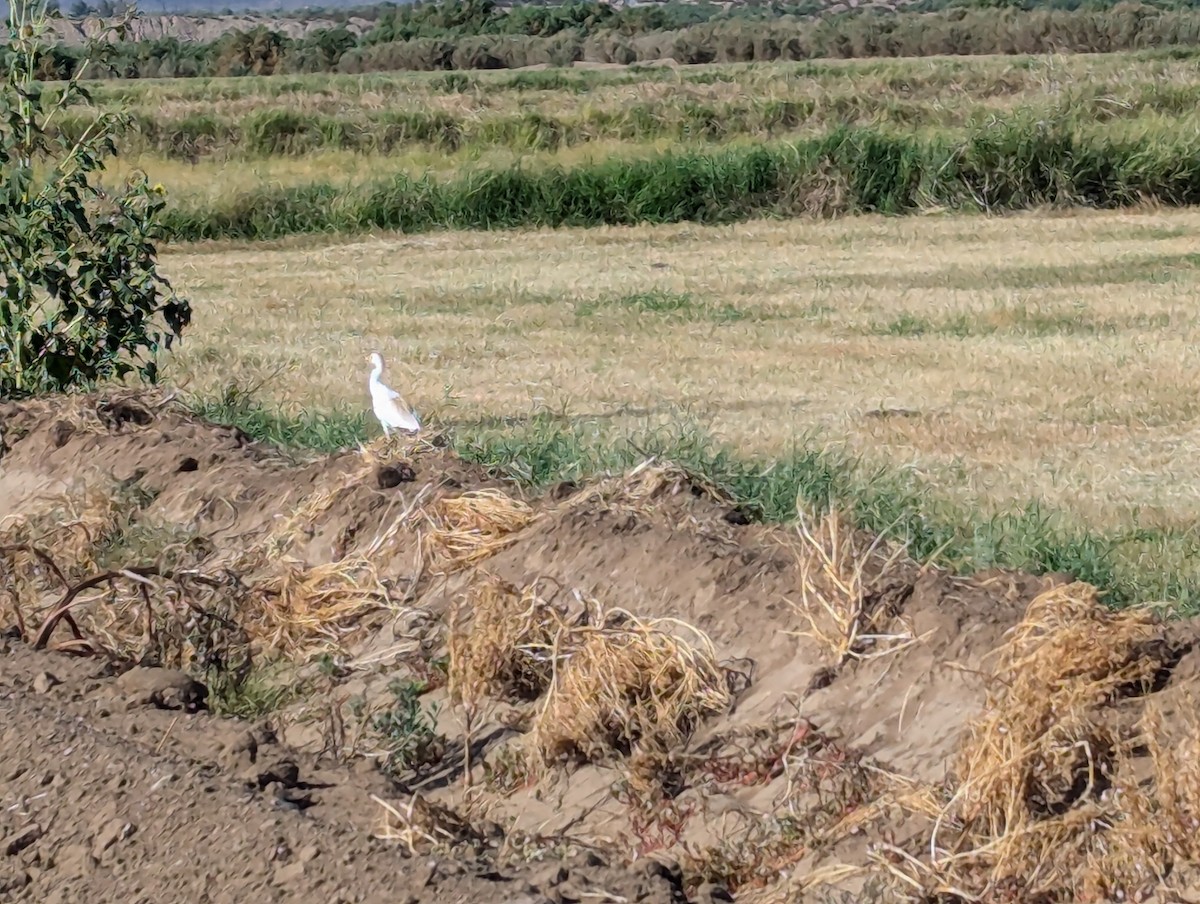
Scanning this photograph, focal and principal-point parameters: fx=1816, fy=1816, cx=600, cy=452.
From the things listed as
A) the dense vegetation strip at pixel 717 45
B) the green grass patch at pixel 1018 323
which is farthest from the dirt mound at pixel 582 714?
the dense vegetation strip at pixel 717 45

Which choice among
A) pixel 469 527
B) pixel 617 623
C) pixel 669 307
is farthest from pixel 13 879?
pixel 669 307

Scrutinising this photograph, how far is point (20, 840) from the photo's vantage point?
4.54 m

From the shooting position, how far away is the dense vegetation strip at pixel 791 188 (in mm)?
22062

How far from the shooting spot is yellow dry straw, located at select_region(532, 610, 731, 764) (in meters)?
4.64

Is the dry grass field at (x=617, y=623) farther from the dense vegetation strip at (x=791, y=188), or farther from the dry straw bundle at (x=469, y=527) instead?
the dense vegetation strip at (x=791, y=188)

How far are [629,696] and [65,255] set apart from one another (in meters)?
4.52

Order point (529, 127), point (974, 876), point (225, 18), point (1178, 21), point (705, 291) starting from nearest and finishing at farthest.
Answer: point (974, 876) → point (705, 291) → point (529, 127) → point (1178, 21) → point (225, 18)

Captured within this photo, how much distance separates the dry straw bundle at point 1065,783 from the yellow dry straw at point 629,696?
82 centimetres

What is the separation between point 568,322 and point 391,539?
27.1 ft

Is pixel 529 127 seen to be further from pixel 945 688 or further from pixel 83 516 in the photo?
pixel 945 688

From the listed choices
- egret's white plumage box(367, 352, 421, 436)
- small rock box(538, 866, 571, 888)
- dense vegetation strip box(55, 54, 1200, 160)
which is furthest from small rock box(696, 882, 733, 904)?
dense vegetation strip box(55, 54, 1200, 160)

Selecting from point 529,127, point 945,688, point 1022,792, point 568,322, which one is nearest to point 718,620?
point 945,688

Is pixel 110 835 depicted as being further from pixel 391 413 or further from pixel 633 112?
pixel 633 112

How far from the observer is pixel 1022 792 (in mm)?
3846
